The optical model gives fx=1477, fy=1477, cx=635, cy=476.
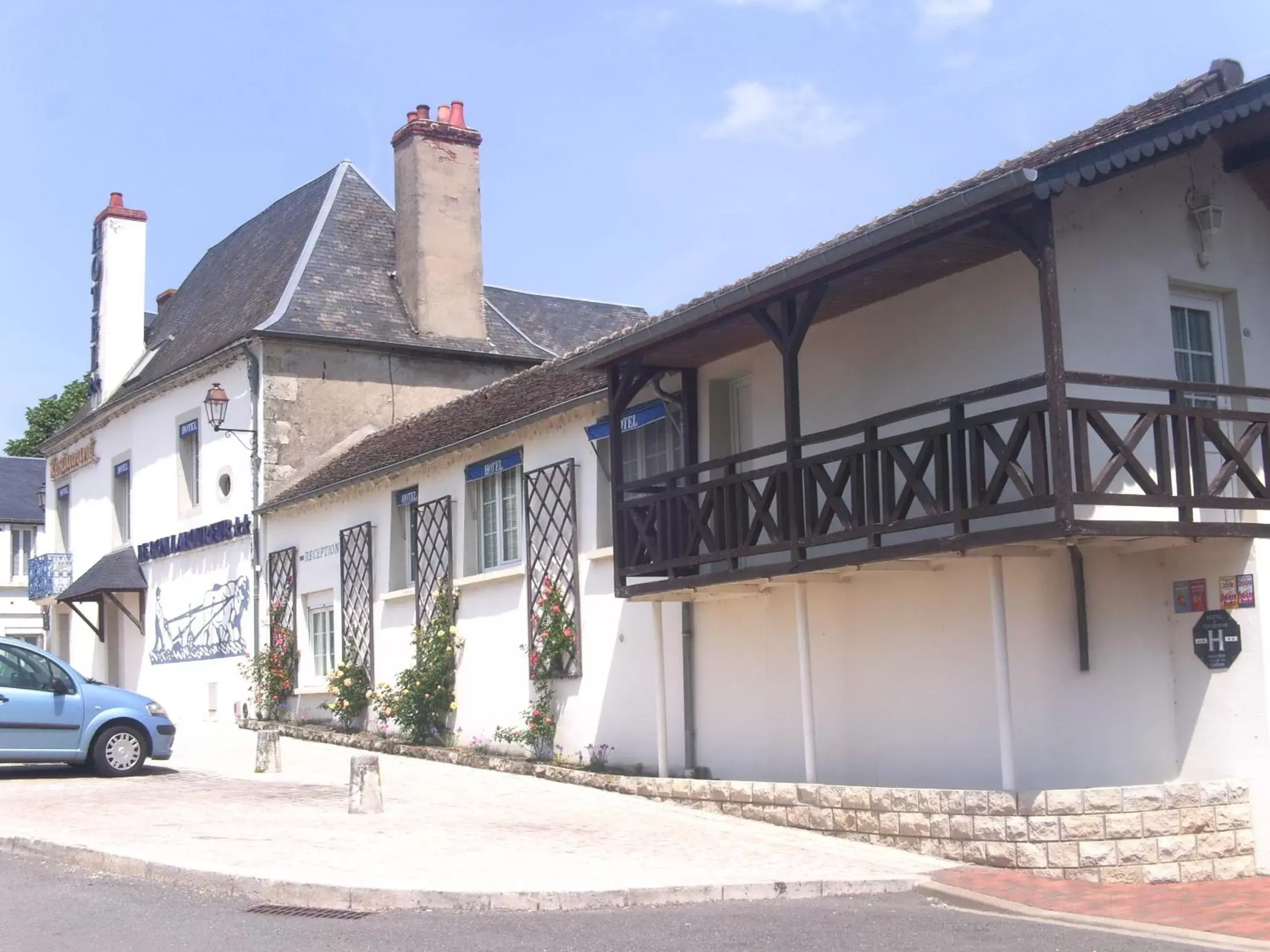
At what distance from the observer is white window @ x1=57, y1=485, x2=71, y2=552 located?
101 feet

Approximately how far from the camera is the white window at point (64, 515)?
3075 cm

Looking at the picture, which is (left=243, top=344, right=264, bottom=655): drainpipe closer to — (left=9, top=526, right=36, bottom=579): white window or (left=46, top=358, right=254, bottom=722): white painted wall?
(left=46, top=358, right=254, bottom=722): white painted wall

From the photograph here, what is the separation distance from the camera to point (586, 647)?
49.3ft

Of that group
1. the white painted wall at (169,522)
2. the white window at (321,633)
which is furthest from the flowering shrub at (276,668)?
the white painted wall at (169,522)

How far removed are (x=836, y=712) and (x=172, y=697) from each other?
16.0 m

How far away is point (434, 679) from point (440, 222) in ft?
30.4

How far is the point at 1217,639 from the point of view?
1052cm

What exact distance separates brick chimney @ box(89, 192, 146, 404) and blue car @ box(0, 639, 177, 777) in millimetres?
14952

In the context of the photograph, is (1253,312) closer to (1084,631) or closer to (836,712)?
(1084,631)

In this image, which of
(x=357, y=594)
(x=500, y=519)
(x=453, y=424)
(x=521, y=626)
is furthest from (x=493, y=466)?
(x=357, y=594)

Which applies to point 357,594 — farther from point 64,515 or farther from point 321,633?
point 64,515

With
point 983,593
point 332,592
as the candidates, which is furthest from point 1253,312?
point 332,592

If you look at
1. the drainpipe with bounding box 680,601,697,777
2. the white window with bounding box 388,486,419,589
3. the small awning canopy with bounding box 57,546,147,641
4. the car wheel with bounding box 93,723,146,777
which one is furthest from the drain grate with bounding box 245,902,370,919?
the small awning canopy with bounding box 57,546,147,641

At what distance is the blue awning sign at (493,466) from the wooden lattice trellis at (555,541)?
1.43ft
